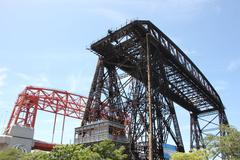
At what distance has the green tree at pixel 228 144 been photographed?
35.6m

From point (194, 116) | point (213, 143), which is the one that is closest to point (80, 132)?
point (213, 143)

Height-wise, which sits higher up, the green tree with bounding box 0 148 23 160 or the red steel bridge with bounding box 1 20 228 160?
the red steel bridge with bounding box 1 20 228 160

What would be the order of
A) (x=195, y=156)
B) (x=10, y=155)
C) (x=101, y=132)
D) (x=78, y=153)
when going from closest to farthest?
(x=78, y=153) < (x=195, y=156) < (x=10, y=155) < (x=101, y=132)

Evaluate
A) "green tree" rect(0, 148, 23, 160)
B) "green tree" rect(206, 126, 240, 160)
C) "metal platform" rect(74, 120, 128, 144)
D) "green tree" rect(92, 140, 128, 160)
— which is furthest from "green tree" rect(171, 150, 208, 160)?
"green tree" rect(0, 148, 23, 160)

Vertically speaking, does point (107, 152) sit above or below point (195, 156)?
above

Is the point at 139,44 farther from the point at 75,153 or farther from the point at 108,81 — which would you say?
the point at 75,153

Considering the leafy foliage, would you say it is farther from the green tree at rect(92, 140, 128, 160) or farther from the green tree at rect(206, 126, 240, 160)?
the green tree at rect(206, 126, 240, 160)

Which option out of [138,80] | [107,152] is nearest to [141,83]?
[138,80]

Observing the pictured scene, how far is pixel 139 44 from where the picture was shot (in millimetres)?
50219

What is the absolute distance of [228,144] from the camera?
117ft

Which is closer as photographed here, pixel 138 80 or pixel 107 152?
pixel 107 152

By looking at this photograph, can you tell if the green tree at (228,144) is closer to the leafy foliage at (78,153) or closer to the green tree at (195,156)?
the green tree at (195,156)

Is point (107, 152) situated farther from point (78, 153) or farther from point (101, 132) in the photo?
point (101, 132)

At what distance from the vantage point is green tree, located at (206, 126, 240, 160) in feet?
117
